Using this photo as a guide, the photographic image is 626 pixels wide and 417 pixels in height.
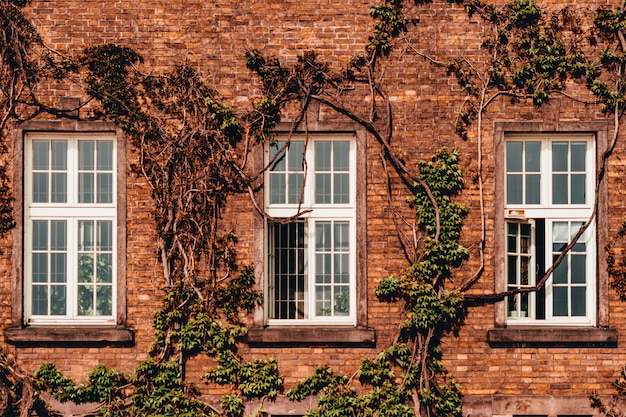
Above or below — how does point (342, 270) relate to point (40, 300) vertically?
above

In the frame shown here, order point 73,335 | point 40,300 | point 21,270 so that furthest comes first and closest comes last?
point 40,300
point 21,270
point 73,335

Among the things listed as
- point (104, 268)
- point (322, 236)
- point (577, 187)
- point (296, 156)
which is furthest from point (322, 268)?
point (577, 187)

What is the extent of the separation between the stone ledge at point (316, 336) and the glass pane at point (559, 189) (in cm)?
277

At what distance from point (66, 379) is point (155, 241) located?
1.91m

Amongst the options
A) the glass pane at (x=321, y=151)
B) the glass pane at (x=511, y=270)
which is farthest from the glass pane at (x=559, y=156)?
the glass pane at (x=321, y=151)

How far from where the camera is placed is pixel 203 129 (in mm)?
8930

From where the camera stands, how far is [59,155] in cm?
916

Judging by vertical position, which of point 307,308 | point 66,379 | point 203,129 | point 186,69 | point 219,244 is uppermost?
point 186,69

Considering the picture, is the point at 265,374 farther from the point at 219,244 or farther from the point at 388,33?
the point at 388,33

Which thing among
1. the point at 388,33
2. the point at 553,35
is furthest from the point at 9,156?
the point at 553,35

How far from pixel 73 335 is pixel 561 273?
5905mm

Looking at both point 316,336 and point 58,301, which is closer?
point 316,336

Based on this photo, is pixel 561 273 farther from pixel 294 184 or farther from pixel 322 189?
pixel 294 184

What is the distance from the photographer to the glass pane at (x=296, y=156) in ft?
30.1
